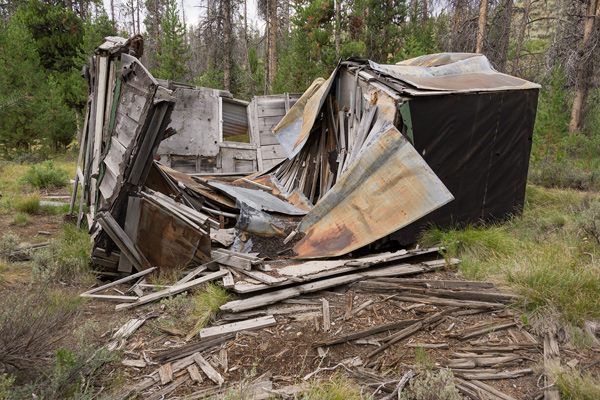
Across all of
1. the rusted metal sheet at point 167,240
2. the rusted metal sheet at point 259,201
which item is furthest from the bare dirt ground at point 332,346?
the rusted metal sheet at point 259,201

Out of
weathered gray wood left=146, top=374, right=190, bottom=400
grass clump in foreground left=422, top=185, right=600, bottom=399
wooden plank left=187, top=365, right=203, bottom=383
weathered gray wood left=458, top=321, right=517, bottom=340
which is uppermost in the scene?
grass clump in foreground left=422, top=185, right=600, bottom=399

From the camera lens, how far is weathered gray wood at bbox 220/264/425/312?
347 cm

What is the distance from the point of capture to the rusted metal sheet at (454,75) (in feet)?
17.3

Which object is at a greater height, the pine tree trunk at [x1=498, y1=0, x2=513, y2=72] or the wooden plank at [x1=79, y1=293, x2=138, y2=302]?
the pine tree trunk at [x1=498, y1=0, x2=513, y2=72]

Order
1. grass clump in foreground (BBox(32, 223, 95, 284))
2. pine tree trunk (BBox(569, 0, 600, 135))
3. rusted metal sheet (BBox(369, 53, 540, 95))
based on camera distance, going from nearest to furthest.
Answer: grass clump in foreground (BBox(32, 223, 95, 284)) < rusted metal sheet (BBox(369, 53, 540, 95)) < pine tree trunk (BBox(569, 0, 600, 135))

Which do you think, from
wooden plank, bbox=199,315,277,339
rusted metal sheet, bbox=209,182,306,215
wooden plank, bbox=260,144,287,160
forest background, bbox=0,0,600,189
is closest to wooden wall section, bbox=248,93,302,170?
wooden plank, bbox=260,144,287,160

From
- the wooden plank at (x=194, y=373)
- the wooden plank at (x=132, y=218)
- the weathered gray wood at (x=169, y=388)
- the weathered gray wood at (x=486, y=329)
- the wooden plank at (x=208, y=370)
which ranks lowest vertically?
the weathered gray wood at (x=169, y=388)

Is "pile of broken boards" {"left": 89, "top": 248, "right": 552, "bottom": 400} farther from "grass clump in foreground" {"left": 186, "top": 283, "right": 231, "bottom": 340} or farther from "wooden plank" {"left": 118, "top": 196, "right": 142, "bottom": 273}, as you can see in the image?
"wooden plank" {"left": 118, "top": 196, "right": 142, "bottom": 273}

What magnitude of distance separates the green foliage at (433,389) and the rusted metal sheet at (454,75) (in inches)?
143

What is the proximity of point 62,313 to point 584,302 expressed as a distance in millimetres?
4020

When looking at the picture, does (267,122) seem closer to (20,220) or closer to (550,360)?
(20,220)

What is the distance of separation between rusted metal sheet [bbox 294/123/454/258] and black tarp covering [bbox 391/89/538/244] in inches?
18.7

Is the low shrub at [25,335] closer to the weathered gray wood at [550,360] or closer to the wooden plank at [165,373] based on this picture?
the wooden plank at [165,373]

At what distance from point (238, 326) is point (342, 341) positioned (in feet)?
2.92
